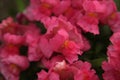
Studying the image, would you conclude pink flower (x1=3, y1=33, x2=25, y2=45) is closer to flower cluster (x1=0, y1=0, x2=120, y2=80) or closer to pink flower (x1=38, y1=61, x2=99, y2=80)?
flower cluster (x1=0, y1=0, x2=120, y2=80)

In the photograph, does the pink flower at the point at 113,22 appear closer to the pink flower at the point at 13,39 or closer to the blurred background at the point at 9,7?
the pink flower at the point at 13,39

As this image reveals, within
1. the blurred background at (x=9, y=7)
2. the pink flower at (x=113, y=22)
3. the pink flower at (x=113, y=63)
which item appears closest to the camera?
the pink flower at (x=113, y=63)

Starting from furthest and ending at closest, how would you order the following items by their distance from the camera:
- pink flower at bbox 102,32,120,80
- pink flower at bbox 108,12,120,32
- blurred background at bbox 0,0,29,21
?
blurred background at bbox 0,0,29,21, pink flower at bbox 108,12,120,32, pink flower at bbox 102,32,120,80

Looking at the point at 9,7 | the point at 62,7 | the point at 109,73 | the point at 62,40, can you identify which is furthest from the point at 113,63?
the point at 9,7

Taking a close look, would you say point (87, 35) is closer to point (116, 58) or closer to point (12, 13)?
point (116, 58)

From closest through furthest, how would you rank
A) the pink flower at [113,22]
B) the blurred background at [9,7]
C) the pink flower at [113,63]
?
1. the pink flower at [113,63]
2. the pink flower at [113,22]
3. the blurred background at [9,7]

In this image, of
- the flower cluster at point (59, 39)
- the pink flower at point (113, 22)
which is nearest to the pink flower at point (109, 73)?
the flower cluster at point (59, 39)

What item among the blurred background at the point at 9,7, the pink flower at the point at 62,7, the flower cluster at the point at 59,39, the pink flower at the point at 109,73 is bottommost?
the blurred background at the point at 9,7

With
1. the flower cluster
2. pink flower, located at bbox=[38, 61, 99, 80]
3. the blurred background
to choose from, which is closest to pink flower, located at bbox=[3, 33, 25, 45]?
the flower cluster
